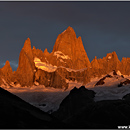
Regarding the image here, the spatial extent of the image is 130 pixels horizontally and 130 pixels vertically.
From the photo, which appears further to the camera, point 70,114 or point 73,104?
point 73,104

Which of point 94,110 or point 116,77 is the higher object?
point 116,77

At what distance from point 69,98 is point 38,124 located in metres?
40.7

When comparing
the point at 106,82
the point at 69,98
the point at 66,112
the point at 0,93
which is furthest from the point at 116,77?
the point at 0,93

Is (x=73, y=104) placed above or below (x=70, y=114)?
above

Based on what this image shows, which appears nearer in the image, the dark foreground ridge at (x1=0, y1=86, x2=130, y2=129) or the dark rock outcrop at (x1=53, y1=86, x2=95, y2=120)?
the dark foreground ridge at (x1=0, y1=86, x2=130, y2=129)

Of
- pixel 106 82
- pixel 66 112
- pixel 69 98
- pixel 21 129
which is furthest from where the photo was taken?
pixel 106 82

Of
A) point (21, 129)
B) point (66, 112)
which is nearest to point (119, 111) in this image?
point (66, 112)

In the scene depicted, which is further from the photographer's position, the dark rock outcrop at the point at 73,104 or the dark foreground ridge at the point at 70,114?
the dark rock outcrop at the point at 73,104

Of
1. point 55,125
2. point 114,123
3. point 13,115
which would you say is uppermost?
point 13,115

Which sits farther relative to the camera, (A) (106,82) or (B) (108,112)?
(A) (106,82)

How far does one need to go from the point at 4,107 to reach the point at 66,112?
3398cm

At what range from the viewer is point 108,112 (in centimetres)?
3219

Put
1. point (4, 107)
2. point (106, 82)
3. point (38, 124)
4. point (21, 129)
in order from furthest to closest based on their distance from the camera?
point (106, 82) → point (4, 107) → point (38, 124) → point (21, 129)

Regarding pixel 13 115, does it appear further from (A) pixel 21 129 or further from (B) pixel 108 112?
(B) pixel 108 112
